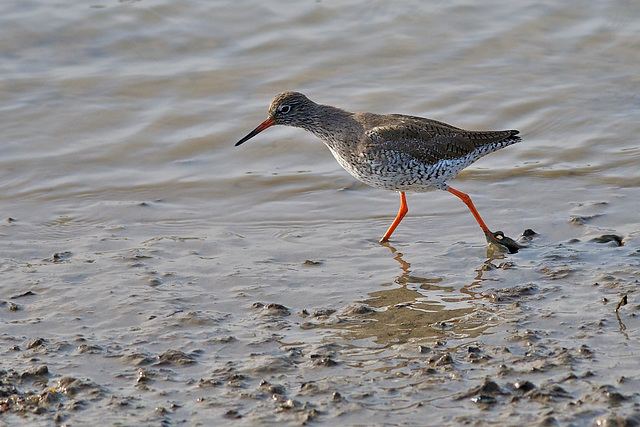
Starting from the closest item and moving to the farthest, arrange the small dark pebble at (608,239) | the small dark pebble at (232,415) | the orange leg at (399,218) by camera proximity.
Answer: the small dark pebble at (232,415) < the small dark pebble at (608,239) < the orange leg at (399,218)

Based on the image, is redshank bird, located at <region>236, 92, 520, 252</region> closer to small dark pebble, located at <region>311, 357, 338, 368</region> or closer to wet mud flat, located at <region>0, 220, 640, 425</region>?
wet mud flat, located at <region>0, 220, 640, 425</region>

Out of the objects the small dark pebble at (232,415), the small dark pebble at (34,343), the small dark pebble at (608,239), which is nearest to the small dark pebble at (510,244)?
the small dark pebble at (608,239)

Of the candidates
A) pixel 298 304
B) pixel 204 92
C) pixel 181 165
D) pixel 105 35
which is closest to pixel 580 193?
pixel 298 304

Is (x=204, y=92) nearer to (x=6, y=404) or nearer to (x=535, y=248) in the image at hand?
(x=535, y=248)

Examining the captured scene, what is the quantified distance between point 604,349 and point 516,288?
3.66ft

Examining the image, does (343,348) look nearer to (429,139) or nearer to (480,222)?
(480,222)

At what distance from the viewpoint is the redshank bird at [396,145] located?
7.59 metres

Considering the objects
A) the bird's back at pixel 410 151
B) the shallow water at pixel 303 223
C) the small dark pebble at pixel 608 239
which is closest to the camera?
the shallow water at pixel 303 223

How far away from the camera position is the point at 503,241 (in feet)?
23.5

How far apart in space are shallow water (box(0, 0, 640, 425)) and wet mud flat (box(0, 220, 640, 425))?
2 cm

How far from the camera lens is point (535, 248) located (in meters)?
7.18

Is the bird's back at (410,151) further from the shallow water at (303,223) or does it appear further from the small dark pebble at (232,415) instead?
the small dark pebble at (232,415)

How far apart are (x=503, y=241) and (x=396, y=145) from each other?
1.31 meters

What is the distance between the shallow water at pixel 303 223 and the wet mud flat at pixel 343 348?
0.07 ft
